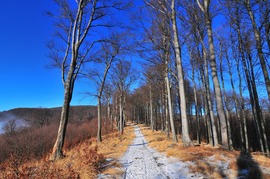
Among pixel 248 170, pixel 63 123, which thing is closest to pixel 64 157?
pixel 63 123

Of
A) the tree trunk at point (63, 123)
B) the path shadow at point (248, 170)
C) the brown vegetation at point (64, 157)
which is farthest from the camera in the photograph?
the tree trunk at point (63, 123)

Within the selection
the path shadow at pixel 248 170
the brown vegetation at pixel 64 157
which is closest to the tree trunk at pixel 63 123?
the brown vegetation at pixel 64 157

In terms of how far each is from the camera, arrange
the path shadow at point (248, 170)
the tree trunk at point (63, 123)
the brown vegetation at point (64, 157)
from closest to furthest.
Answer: the path shadow at point (248, 170), the brown vegetation at point (64, 157), the tree trunk at point (63, 123)

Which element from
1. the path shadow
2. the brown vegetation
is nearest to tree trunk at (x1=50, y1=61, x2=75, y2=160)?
the brown vegetation

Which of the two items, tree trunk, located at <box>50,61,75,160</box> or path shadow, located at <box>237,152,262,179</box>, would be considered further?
tree trunk, located at <box>50,61,75,160</box>

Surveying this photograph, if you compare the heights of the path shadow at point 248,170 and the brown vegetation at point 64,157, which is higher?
the path shadow at point 248,170

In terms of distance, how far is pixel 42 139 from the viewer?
19828 millimetres

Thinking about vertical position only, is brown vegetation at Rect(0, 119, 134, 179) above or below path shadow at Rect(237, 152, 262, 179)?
below

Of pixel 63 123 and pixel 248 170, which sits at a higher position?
pixel 63 123

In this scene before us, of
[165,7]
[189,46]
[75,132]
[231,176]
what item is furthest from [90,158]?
[75,132]

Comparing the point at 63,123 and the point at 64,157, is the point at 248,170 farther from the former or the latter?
the point at 63,123

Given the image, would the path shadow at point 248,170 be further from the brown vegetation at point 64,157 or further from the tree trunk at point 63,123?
the tree trunk at point 63,123

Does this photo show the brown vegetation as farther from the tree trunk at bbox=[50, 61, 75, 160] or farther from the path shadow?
the path shadow

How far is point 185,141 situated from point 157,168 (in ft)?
13.0
